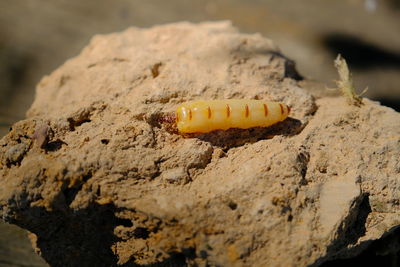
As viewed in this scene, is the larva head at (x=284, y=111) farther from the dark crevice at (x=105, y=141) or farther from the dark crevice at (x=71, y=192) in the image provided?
the dark crevice at (x=71, y=192)

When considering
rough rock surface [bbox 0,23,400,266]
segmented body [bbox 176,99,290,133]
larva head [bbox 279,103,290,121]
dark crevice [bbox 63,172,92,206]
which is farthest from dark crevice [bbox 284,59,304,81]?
dark crevice [bbox 63,172,92,206]

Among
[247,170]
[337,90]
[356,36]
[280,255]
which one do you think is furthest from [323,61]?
[280,255]

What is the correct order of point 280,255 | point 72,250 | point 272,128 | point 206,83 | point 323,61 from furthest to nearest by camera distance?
1. point 323,61
2. point 206,83
3. point 272,128
4. point 72,250
5. point 280,255

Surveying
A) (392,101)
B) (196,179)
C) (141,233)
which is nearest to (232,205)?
(196,179)

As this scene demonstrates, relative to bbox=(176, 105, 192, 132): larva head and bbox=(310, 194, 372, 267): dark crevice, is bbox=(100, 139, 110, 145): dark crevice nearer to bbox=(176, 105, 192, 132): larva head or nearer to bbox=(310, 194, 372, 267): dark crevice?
bbox=(176, 105, 192, 132): larva head

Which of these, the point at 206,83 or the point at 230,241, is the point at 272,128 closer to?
the point at 206,83
